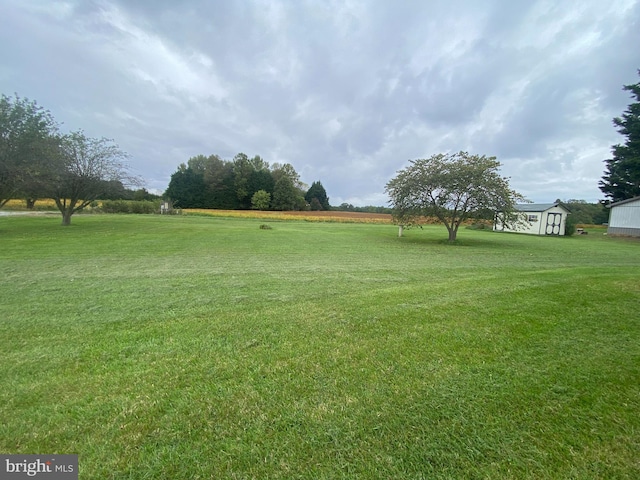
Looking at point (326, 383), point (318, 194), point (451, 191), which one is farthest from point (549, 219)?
point (318, 194)

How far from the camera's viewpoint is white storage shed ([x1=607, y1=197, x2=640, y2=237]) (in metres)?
25.0

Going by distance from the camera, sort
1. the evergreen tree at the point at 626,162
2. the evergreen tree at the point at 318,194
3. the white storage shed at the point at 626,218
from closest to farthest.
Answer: the white storage shed at the point at 626,218, the evergreen tree at the point at 626,162, the evergreen tree at the point at 318,194

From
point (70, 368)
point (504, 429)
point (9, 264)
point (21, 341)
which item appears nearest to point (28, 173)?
point (9, 264)

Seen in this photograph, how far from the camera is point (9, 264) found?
25.1 ft

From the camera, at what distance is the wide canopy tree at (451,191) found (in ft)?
52.5

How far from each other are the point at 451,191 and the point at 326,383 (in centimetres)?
1667

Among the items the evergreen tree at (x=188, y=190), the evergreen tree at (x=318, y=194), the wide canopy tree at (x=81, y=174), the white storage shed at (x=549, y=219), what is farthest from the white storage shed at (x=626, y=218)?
the evergreen tree at (x=188, y=190)

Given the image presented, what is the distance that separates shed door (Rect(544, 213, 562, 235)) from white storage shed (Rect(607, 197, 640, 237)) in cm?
398

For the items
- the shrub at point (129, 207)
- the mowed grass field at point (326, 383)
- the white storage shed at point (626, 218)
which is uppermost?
the white storage shed at point (626, 218)

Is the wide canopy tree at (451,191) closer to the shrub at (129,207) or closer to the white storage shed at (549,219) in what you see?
the white storage shed at (549,219)

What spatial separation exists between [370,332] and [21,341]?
4139mm

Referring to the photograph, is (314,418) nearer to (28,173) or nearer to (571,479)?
(571,479)

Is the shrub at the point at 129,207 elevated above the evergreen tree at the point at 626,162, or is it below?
below

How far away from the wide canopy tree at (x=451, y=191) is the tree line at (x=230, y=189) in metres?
50.9
